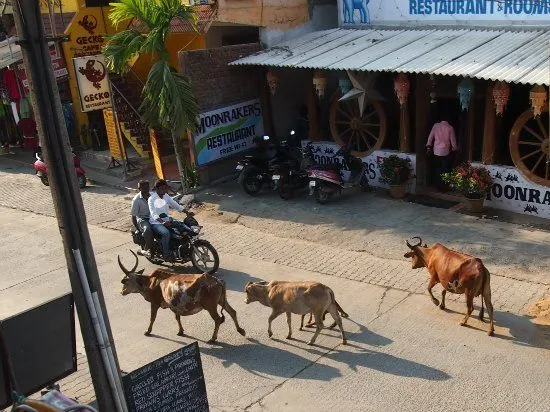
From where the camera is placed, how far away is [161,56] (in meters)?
13.2

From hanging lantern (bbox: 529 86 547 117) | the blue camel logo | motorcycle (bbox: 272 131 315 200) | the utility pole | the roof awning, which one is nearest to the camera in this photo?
the utility pole

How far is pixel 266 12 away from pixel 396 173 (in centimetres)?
537

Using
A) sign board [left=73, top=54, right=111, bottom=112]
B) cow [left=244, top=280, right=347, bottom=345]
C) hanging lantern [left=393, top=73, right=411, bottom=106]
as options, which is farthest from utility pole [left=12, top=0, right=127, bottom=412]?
sign board [left=73, top=54, right=111, bottom=112]

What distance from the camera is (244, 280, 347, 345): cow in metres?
7.26

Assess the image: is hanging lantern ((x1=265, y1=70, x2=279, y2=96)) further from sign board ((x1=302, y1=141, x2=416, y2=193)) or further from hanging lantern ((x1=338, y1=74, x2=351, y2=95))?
hanging lantern ((x1=338, y1=74, x2=351, y2=95))

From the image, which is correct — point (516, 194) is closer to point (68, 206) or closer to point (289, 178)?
point (289, 178)

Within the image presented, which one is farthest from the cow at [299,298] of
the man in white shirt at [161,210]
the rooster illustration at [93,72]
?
the rooster illustration at [93,72]

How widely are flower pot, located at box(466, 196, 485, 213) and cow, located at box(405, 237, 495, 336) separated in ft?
12.3

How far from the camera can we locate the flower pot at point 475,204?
11.5m

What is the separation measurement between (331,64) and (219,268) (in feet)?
16.6

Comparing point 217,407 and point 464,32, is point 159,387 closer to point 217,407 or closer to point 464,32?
point 217,407

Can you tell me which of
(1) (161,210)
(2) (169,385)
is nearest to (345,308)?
(1) (161,210)

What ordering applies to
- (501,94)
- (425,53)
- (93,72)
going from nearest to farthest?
(501,94) < (425,53) < (93,72)

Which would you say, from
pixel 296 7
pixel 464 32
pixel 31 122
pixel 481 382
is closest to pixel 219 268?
pixel 481 382
